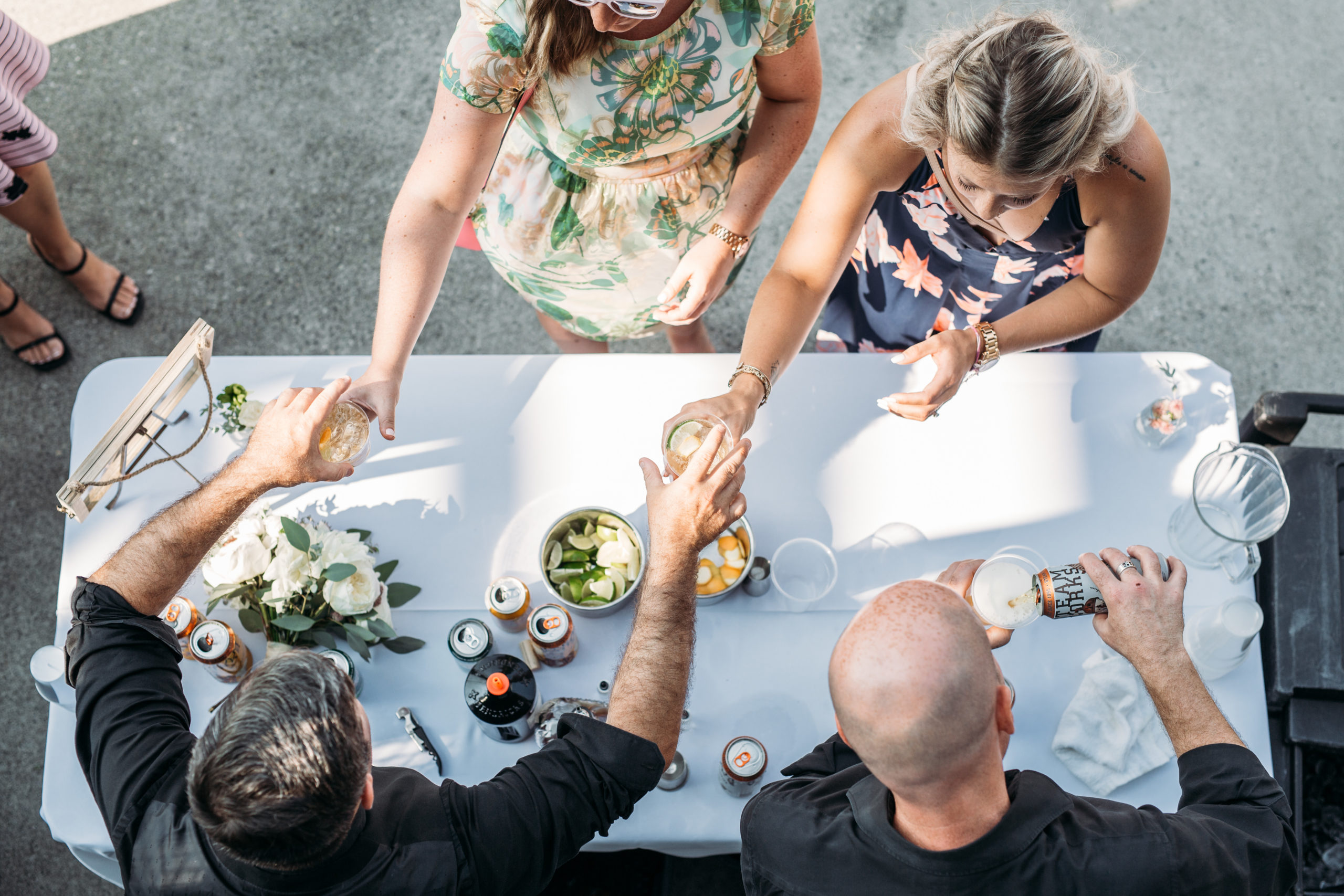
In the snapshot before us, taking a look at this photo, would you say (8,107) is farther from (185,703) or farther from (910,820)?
(910,820)

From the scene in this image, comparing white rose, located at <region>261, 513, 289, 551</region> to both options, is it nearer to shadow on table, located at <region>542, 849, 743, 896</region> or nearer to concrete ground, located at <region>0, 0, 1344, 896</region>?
shadow on table, located at <region>542, 849, 743, 896</region>

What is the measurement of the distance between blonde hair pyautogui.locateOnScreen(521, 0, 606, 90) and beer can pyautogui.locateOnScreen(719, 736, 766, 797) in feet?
4.06

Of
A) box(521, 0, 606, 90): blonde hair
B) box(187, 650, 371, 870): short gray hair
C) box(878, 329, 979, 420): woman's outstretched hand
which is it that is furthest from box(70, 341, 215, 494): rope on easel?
box(878, 329, 979, 420): woman's outstretched hand

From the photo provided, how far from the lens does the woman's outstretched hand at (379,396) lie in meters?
1.71

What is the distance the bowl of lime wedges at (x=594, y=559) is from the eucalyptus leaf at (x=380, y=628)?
30cm

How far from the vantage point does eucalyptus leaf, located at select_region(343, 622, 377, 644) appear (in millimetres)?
1640

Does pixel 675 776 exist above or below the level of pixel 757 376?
below

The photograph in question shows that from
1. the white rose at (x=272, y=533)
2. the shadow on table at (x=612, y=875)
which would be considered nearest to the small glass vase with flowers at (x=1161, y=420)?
the shadow on table at (x=612, y=875)

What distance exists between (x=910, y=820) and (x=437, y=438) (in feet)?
3.95

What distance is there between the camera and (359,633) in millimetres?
1646

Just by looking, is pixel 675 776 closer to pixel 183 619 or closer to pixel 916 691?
pixel 916 691

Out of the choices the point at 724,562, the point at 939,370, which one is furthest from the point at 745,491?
the point at 939,370

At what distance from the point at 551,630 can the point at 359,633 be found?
358mm

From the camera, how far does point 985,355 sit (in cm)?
188
